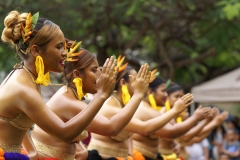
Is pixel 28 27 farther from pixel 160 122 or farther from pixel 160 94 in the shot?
pixel 160 94

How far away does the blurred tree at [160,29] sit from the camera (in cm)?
1216

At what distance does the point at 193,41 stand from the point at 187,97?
9.12 m

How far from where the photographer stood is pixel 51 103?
5328 mm

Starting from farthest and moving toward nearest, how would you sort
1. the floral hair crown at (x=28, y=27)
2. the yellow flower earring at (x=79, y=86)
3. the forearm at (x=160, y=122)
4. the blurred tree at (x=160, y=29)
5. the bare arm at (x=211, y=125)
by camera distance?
the blurred tree at (x=160, y=29) < the bare arm at (x=211, y=125) < the forearm at (x=160, y=122) < the yellow flower earring at (x=79, y=86) < the floral hair crown at (x=28, y=27)

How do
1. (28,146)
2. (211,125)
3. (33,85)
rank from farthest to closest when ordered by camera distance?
(211,125) → (28,146) → (33,85)

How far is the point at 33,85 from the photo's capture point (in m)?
4.34

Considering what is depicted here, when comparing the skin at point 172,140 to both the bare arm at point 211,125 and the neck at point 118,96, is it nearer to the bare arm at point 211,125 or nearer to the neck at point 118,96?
the bare arm at point 211,125

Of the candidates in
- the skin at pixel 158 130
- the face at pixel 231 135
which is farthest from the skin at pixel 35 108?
the face at pixel 231 135

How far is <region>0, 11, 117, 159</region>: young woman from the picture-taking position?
421cm

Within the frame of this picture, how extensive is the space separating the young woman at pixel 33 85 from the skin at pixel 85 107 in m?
0.48

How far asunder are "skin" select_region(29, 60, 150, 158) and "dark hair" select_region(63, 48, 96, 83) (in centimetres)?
3

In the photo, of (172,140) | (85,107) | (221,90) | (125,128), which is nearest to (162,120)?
(125,128)

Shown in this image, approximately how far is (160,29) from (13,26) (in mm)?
10376

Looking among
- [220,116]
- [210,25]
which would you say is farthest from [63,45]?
[210,25]
